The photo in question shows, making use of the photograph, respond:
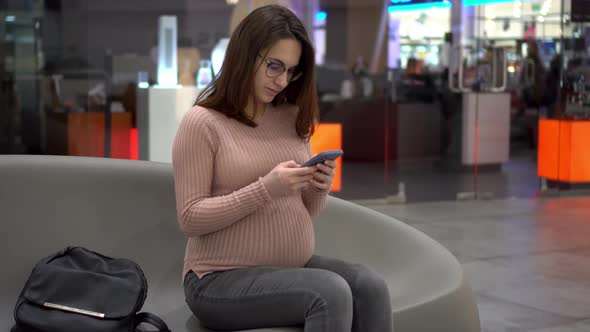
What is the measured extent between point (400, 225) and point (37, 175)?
1.42 meters

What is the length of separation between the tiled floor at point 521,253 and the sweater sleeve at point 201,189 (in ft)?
6.38

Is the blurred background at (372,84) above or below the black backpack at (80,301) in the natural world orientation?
above

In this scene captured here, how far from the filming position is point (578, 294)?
4.71 meters

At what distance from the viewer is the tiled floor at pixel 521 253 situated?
4277 mm

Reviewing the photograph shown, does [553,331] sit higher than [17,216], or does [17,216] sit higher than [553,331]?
[17,216]

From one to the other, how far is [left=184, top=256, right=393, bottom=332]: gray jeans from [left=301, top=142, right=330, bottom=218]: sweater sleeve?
0.91 ft

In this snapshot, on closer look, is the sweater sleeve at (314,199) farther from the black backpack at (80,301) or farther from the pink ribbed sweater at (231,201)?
the black backpack at (80,301)

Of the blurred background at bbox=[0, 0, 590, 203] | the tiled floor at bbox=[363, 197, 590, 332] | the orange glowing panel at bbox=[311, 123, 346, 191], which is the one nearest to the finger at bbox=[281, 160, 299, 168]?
the tiled floor at bbox=[363, 197, 590, 332]

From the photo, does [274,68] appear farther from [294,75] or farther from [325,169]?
[325,169]

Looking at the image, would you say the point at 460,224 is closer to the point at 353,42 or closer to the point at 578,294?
the point at 578,294

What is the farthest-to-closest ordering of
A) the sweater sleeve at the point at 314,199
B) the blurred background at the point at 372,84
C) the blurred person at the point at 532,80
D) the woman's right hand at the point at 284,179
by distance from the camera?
the blurred person at the point at 532,80 → the blurred background at the point at 372,84 → the sweater sleeve at the point at 314,199 → the woman's right hand at the point at 284,179

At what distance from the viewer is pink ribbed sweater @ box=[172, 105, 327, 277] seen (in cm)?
246

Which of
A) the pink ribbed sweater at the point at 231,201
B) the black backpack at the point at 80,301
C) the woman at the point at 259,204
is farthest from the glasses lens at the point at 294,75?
the black backpack at the point at 80,301

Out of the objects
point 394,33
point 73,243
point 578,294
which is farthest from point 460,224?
point 73,243
